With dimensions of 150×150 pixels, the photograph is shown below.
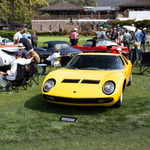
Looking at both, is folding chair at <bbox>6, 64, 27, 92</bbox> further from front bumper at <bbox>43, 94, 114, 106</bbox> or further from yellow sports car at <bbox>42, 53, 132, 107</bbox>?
front bumper at <bbox>43, 94, 114, 106</bbox>

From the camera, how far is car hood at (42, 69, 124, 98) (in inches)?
270

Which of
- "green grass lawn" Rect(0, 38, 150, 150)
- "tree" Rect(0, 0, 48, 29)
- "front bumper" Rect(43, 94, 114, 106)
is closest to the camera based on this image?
"green grass lawn" Rect(0, 38, 150, 150)

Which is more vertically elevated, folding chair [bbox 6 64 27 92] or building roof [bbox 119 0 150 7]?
building roof [bbox 119 0 150 7]

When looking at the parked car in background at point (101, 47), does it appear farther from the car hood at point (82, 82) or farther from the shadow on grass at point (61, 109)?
the shadow on grass at point (61, 109)

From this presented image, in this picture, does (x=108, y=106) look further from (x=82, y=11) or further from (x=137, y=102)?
(x=82, y=11)

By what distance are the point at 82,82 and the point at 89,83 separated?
0.18 meters

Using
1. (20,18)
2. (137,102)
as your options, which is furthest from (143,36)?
(20,18)

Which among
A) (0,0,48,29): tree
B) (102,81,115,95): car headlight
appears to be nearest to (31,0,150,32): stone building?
(0,0,48,29): tree

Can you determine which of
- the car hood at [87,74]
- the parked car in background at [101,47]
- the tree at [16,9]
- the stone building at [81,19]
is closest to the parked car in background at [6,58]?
the car hood at [87,74]

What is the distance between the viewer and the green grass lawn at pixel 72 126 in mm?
5242

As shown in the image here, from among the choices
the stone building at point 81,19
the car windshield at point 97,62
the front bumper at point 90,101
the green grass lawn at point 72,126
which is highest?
the stone building at point 81,19

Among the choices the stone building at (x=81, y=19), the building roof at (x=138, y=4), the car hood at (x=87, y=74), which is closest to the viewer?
the car hood at (x=87, y=74)

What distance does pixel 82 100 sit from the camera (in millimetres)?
6766

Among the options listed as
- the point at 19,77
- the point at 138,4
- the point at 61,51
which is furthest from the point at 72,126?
the point at 138,4
